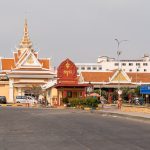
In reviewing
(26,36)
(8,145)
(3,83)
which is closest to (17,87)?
(3,83)

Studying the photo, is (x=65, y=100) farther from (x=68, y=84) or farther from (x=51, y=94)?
(x=51, y=94)

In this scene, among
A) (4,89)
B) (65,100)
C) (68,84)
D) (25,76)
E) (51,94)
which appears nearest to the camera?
(65,100)

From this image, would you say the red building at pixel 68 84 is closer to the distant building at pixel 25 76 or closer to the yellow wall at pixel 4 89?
the distant building at pixel 25 76

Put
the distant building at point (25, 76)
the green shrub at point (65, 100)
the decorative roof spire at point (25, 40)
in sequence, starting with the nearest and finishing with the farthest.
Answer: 1. the green shrub at point (65, 100)
2. the distant building at point (25, 76)
3. the decorative roof spire at point (25, 40)

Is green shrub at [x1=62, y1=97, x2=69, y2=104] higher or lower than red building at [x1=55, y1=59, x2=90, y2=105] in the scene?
lower

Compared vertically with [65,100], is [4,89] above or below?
above

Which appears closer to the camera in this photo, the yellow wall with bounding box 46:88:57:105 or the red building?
the red building

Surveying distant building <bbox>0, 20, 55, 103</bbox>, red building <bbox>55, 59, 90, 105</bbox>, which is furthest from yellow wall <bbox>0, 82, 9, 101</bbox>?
red building <bbox>55, 59, 90, 105</bbox>

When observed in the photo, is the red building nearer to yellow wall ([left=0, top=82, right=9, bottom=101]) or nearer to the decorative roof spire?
yellow wall ([left=0, top=82, right=9, bottom=101])

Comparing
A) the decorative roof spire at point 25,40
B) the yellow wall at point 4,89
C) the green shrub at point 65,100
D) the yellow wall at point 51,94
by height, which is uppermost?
the decorative roof spire at point 25,40

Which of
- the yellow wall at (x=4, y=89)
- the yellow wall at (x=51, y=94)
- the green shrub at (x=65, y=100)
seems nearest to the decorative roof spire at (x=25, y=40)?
the yellow wall at (x=4, y=89)

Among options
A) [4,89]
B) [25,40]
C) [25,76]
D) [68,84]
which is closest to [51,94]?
[68,84]

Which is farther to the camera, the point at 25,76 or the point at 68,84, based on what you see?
the point at 25,76

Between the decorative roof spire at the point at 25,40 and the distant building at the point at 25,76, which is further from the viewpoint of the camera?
the decorative roof spire at the point at 25,40
